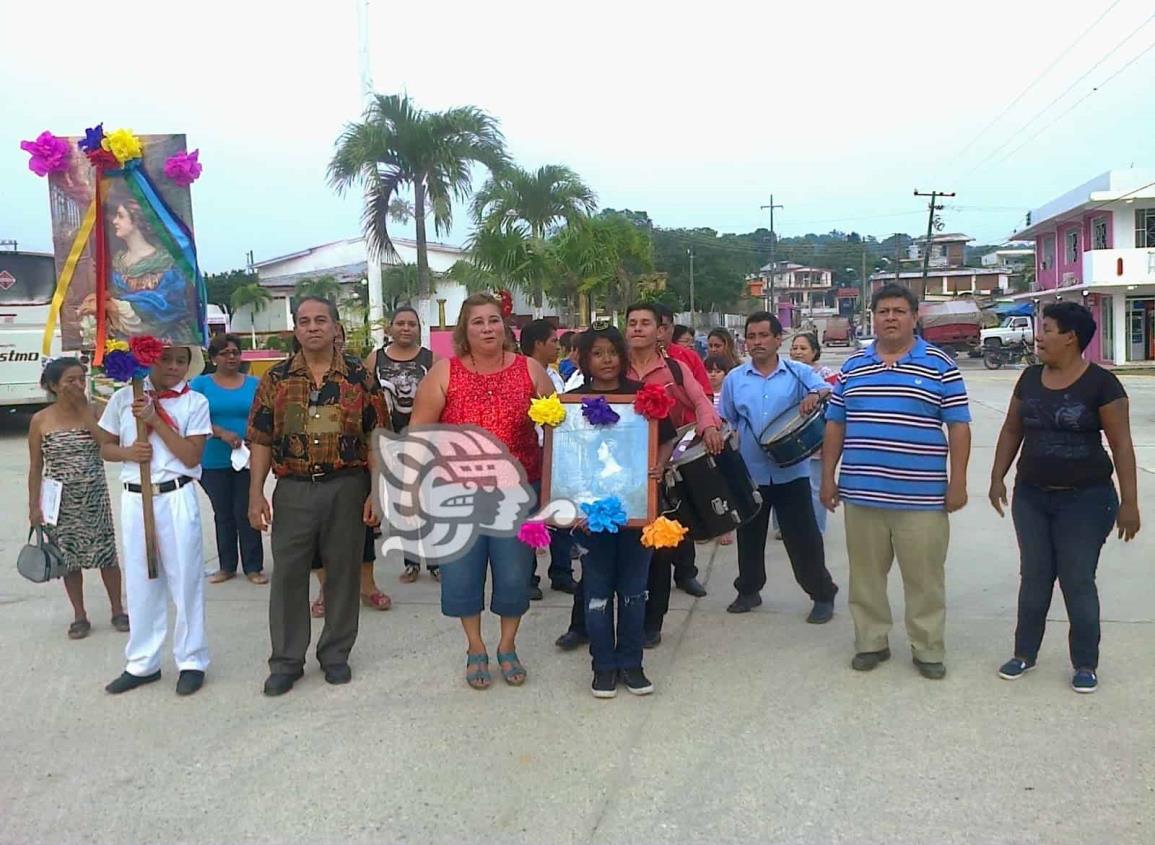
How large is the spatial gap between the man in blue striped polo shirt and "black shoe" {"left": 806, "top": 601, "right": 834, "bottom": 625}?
0.68m

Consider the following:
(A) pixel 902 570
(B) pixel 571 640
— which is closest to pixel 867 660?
(A) pixel 902 570

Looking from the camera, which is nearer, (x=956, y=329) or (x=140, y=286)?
(x=140, y=286)

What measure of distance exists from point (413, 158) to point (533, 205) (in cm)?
456

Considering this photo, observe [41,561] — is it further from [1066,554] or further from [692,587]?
[1066,554]

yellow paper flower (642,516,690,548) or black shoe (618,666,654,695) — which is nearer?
yellow paper flower (642,516,690,548)

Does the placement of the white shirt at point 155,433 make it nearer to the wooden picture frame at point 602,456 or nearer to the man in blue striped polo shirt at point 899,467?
the wooden picture frame at point 602,456

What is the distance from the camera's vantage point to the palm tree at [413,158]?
1808 cm

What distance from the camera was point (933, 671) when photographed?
14.1 feet

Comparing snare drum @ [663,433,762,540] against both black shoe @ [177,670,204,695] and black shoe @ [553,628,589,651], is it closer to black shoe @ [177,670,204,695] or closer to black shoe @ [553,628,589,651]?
black shoe @ [553,628,589,651]

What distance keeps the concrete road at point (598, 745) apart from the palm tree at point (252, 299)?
42.5 m

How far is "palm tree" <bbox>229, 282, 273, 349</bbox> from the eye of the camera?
149 feet

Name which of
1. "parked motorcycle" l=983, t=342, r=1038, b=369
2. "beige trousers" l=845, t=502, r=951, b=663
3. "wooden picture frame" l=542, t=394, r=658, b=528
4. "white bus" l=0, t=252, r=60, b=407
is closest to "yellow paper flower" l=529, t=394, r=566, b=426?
"wooden picture frame" l=542, t=394, r=658, b=528

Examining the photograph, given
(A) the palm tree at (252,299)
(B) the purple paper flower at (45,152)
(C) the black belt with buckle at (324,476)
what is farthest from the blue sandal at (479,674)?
(A) the palm tree at (252,299)

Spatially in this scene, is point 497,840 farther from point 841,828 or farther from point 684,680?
point 684,680
